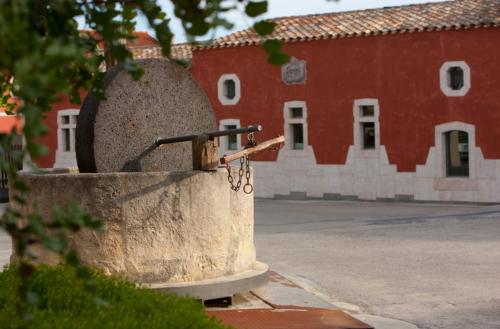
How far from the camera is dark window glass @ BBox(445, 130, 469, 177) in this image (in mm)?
22500

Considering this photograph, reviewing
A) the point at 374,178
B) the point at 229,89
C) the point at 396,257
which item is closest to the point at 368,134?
the point at 374,178

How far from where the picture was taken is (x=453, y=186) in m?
22.3

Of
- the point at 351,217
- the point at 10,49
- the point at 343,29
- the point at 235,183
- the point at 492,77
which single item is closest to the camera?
the point at 10,49

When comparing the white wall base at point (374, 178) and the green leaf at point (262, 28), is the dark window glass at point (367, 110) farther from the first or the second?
the green leaf at point (262, 28)

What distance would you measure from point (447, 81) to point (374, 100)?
1727 mm

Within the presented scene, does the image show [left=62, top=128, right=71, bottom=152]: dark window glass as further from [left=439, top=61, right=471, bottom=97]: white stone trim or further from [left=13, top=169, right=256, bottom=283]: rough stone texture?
[left=13, top=169, right=256, bottom=283]: rough stone texture

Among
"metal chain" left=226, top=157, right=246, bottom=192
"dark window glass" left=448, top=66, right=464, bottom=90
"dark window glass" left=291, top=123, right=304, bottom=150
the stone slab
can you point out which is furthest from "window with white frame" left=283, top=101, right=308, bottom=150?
the stone slab

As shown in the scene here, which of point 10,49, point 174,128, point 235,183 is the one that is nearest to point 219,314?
point 235,183

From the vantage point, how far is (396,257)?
41.9 ft

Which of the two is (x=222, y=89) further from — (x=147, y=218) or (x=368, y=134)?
(x=147, y=218)

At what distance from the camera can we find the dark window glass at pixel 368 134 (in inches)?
944

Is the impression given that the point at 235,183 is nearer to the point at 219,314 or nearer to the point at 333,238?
the point at 219,314

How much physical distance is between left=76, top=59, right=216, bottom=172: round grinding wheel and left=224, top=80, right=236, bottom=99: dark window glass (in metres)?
16.9

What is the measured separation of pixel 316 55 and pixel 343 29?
84cm
